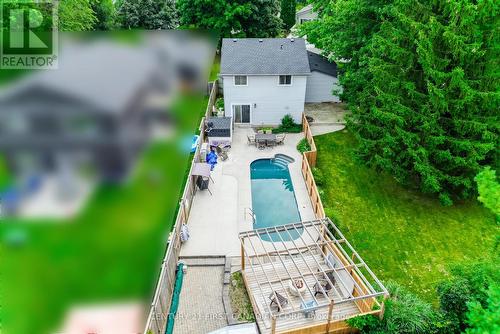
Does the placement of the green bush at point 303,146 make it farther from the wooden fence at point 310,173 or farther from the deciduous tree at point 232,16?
the deciduous tree at point 232,16

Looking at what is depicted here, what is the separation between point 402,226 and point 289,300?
24.8 feet

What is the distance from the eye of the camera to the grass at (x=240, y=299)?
11.9 m

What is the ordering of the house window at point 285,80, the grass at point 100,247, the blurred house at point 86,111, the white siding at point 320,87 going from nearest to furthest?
the blurred house at point 86,111
the grass at point 100,247
the house window at point 285,80
the white siding at point 320,87

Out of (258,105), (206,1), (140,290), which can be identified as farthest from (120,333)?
(206,1)

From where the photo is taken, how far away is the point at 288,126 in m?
23.4

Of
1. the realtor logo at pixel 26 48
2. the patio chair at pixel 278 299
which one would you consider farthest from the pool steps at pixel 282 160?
the realtor logo at pixel 26 48

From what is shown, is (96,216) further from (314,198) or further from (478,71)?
(478,71)

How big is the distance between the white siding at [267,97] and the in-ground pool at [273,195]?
151 inches

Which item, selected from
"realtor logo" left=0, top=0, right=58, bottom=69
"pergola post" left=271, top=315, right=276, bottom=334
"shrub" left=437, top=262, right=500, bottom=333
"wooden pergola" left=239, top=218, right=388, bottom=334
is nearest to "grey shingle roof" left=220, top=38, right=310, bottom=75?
"wooden pergola" left=239, top=218, right=388, bottom=334

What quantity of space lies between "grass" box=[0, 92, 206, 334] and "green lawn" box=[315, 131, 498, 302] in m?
11.1

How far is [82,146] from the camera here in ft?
13.3

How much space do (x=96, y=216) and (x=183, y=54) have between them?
126 inches

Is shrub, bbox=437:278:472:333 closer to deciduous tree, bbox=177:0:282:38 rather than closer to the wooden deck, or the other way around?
the wooden deck

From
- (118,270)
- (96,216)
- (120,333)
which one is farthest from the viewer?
(120,333)
